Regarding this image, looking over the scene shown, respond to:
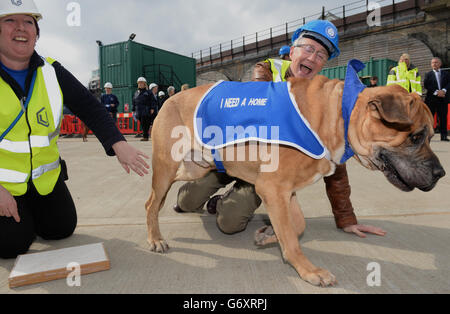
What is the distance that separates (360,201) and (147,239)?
2.20 m

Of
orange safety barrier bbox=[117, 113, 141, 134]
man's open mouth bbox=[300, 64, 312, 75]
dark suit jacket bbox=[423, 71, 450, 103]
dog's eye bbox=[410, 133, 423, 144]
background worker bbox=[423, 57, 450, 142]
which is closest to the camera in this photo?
dog's eye bbox=[410, 133, 423, 144]

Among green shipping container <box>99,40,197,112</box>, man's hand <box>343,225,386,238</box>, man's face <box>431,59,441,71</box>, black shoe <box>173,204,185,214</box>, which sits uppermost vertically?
green shipping container <box>99,40,197,112</box>

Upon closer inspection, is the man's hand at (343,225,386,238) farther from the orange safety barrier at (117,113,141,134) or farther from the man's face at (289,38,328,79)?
the orange safety barrier at (117,113,141,134)

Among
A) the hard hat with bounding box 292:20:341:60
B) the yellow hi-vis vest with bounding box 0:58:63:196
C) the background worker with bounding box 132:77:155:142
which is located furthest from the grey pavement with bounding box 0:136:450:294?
the background worker with bounding box 132:77:155:142

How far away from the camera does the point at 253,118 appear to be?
6.27ft

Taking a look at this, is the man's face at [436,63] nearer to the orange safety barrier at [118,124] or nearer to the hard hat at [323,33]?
the hard hat at [323,33]

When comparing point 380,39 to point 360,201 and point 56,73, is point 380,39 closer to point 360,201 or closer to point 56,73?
point 360,201

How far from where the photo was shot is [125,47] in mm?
18234

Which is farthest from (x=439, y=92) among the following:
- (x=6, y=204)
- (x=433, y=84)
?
(x=6, y=204)

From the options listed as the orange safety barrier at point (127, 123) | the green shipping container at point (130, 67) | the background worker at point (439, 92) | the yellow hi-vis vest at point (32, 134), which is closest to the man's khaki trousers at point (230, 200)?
the yellow hi-vis vest at point (32, 134)

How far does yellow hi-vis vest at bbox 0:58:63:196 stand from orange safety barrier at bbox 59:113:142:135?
13.2m

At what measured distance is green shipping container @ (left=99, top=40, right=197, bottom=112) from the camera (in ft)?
60.2

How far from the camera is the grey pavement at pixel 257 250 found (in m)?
1.66

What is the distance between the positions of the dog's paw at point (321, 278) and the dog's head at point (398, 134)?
0.65 metres
